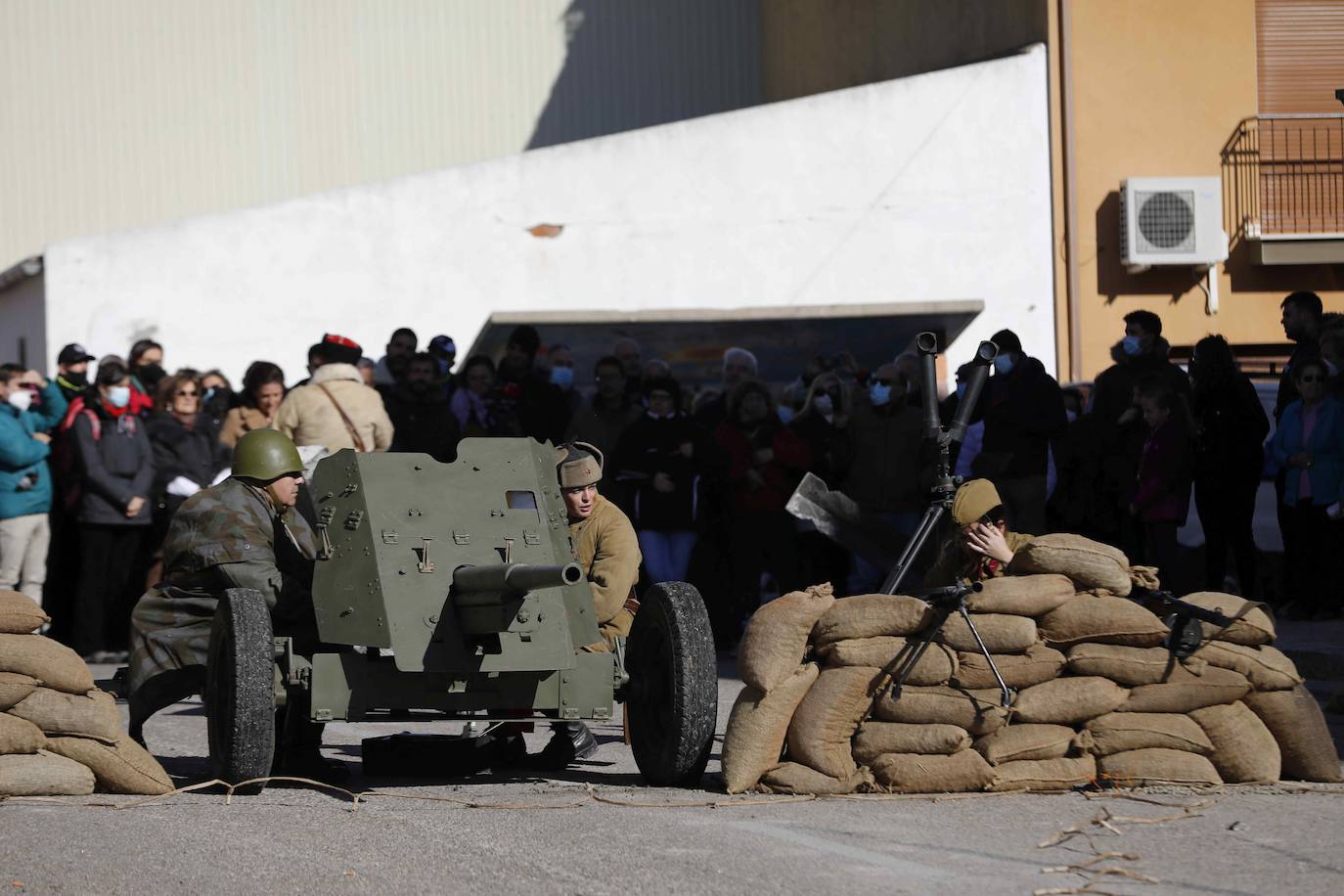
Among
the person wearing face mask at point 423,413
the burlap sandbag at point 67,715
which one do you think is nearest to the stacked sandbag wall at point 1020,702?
the burlap sandbag at point 67,715

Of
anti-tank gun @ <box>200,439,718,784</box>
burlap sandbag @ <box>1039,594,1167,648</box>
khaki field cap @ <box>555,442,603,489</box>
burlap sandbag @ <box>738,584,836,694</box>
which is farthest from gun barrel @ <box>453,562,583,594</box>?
burlap sandbag @ <box>1039,594,1167,648</box>

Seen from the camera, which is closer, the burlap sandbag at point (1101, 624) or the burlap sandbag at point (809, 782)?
the burlap sandbag at point (809, 782)

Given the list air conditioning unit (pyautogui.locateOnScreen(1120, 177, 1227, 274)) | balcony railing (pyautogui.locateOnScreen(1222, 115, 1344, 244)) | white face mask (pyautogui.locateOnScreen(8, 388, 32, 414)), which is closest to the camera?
white face mask (pyautogui.locateOnScreen(8, 388, 32, 414))

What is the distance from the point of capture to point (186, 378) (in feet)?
47.2

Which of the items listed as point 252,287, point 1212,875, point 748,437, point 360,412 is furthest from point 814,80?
point 1212,875

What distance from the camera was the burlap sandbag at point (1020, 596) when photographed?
8.34m

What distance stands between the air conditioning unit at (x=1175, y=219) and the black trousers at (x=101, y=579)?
11.0 m

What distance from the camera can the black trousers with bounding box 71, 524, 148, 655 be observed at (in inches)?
548

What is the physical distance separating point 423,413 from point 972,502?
6.35 m

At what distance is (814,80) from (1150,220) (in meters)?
7.70

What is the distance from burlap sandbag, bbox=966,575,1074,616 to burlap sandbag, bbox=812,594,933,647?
0.73 ft

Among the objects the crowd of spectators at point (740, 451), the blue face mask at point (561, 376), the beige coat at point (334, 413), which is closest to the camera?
the beige coat at point (334, 413)

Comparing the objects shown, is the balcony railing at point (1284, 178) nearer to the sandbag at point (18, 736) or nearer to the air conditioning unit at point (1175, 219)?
the air conditioning unit at point (1175, 219)

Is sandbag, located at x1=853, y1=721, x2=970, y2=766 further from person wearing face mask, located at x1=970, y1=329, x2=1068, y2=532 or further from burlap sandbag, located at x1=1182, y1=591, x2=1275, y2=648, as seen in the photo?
person wearing face mask, located at x1=970, y1=329, x2=1068, y2=532
